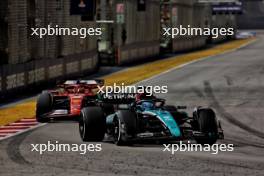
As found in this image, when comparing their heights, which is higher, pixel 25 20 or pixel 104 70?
pixel 25 20

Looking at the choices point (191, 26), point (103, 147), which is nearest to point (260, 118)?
point (103, 147)

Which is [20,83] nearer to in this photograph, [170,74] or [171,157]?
[170,74]

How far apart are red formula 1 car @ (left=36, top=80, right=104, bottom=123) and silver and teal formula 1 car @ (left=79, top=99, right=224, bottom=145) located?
116 inches

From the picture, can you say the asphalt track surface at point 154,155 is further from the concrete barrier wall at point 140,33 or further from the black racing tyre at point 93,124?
the concrete barrier wall at point 140,33

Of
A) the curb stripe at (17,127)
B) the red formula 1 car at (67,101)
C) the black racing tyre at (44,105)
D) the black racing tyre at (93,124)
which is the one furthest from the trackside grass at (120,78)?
the black racing tyre at (93,124)

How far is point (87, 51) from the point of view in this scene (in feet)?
145

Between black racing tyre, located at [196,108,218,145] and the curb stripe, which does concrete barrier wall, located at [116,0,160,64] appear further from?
black racing tyre, located at [196,108,218,145]

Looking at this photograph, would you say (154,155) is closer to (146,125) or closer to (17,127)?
(146,125)

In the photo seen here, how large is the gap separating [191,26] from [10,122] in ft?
188

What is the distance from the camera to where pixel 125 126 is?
1681cm

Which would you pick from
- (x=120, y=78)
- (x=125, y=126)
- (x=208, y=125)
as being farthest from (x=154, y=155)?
(x=120, y=78)

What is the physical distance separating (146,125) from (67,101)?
4.92 m

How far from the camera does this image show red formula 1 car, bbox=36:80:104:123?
21.3 m

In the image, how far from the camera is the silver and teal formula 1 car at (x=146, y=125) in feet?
55.5
